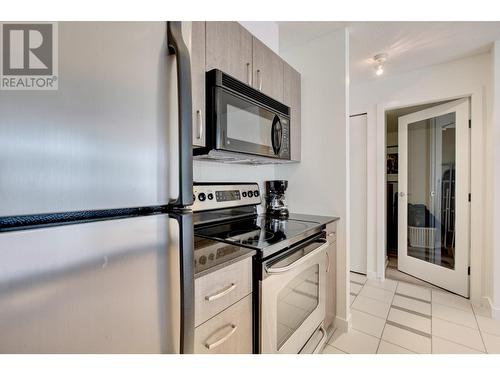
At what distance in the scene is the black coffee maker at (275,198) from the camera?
6.40 ft

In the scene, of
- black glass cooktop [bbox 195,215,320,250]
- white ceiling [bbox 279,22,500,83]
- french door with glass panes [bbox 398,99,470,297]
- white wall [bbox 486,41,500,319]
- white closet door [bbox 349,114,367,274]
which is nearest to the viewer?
black glass cooktop [bbox 195,215,320,250]

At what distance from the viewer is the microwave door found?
1.21m

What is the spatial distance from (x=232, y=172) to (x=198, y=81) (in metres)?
0.77

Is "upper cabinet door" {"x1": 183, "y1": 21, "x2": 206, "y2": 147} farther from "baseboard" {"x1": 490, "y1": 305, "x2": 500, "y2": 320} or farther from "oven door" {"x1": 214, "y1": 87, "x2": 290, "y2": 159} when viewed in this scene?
"baseboard" {"x1": 490, "y1": 305, "x2": 500, "y2": 320}

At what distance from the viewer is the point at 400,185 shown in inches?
114

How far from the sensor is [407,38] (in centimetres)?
195

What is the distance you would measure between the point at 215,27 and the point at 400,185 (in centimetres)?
278

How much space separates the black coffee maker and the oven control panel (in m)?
0.17

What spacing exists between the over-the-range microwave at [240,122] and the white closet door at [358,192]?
1648 mm

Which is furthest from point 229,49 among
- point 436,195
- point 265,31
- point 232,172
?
point 436,195

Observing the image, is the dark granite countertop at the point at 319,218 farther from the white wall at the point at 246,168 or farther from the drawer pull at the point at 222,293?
the drawer pull at the point at 222,293

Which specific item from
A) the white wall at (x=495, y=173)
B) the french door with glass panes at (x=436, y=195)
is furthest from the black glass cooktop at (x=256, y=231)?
the french door with glass panes at (x=436, y=195)

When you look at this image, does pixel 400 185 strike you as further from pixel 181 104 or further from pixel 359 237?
pixel 181 104

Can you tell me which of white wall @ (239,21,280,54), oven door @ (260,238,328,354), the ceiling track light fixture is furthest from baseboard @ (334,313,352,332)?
the ceiling track light fixture
